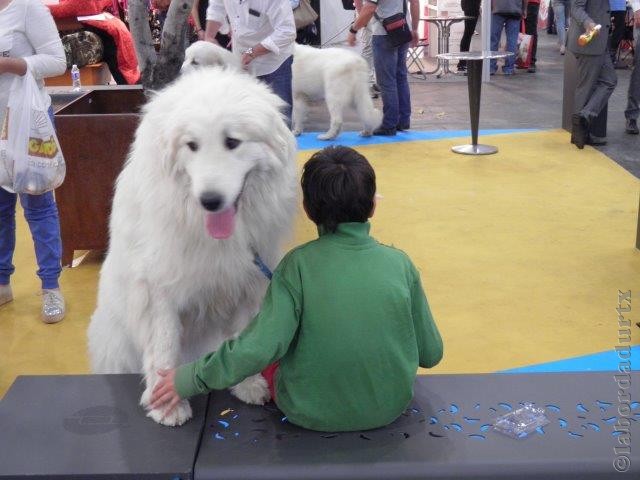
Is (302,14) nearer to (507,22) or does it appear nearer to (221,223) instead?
(507,22)

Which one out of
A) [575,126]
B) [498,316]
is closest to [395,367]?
[498,316]

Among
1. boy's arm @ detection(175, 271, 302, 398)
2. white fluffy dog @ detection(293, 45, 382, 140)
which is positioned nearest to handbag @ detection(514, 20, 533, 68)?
white fluffy dog @ detection(293, 45, 382, 140)

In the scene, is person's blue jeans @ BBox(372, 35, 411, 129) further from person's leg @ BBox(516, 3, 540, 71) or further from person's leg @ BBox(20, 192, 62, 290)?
person's leg @ BBox(516, 3, 540, 71)

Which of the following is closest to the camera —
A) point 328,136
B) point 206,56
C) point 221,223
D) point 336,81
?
point 221,223

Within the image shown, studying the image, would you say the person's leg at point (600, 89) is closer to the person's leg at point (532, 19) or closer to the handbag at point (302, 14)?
the handbag at point (302, 14)

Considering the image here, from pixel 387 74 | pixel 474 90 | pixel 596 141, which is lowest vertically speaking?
pixel 596 141

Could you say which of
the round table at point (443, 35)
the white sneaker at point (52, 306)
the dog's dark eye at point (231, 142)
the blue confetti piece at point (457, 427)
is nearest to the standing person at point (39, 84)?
the white sneaker at point (52, 306)

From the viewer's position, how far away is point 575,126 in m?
6.59

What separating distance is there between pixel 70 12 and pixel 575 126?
512cm

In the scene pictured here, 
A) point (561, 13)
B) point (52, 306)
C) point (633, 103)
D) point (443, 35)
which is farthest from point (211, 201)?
point (561, 13)

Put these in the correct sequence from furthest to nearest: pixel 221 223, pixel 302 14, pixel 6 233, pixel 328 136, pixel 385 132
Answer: pixel 302 14, pixel 385 132, pixel 328 136, pixel 6 233, pixel 221 223

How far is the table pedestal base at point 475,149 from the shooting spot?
6441 millimetres

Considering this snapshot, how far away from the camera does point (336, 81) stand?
7004 mm

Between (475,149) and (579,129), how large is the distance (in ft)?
3.02
